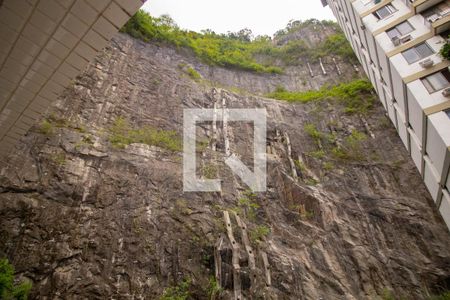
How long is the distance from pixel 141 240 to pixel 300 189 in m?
8.77

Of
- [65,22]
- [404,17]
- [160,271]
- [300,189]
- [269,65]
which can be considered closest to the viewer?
[65,22]

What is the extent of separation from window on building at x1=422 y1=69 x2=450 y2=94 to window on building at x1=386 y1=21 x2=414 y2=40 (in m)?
2.90

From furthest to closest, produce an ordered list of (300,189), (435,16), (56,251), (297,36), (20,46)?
(297,36) → (300,189) → (435,16) → (56,251) → (20,46)

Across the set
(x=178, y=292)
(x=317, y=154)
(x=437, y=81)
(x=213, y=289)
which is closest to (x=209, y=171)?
(x=213, y=289)

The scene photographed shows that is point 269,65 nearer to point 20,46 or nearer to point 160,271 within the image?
point 160,271

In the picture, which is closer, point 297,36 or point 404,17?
point 404,17

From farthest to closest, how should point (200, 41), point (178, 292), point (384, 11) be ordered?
point (200, 41), point (384, 11), point (178, 292)

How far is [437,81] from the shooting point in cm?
1112

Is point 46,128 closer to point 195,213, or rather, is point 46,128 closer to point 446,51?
point 195,213

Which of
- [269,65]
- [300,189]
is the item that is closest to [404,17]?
[300,189]

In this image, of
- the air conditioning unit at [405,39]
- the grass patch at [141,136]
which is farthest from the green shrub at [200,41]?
the air conditioning unit at [405,39]

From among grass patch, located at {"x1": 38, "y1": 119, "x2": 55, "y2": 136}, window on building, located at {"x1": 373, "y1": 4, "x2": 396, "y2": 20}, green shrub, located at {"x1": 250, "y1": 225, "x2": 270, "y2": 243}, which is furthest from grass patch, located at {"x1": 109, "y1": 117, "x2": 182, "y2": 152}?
window on building, located at {"x1": 373, "y1": 4, "x2": 396, "y2": 20}

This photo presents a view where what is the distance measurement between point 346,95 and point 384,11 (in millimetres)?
9937

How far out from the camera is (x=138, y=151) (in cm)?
1438
